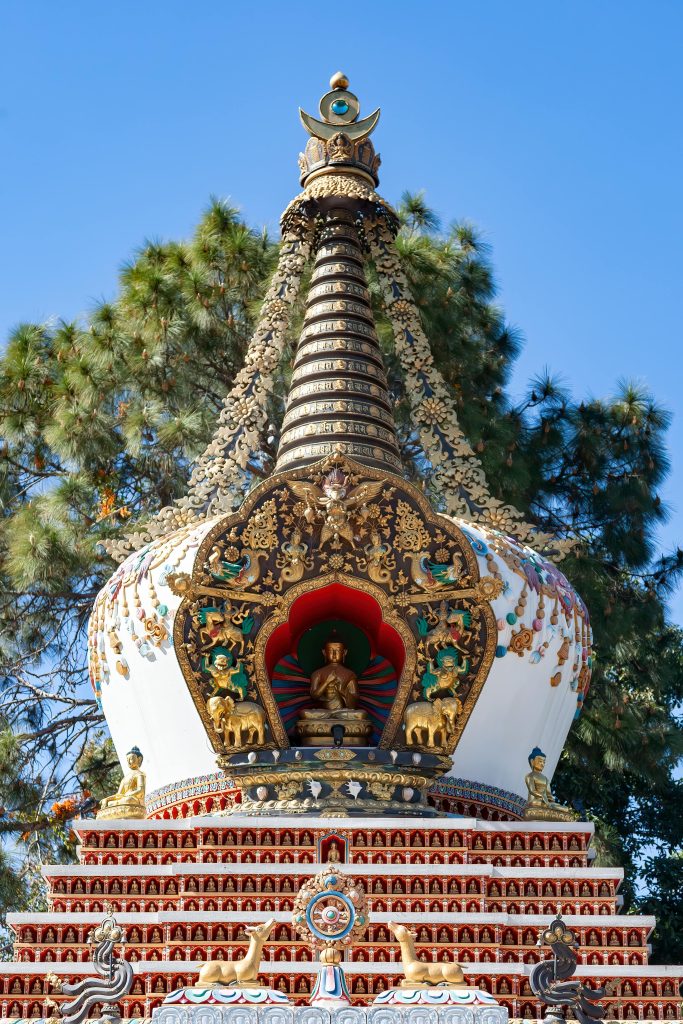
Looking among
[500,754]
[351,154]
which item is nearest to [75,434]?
[351,154]

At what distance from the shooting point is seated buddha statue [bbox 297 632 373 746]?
51.7ft

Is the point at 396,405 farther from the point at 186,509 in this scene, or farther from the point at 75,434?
the point at 186,509

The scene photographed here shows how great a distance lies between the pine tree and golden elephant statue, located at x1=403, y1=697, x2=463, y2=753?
8.54m

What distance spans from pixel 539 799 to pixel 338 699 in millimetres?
2223

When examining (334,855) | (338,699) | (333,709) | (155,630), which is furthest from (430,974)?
(155,630)

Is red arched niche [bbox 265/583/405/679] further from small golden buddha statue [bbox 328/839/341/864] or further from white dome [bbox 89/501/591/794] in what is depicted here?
small golden buddha statue [bbox 328/839/341/864]

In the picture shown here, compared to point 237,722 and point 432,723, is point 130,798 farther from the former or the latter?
point 432,723

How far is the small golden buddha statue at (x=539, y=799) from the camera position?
15352 millimetres

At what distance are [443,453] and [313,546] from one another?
9.49 feet

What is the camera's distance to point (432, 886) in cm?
1318

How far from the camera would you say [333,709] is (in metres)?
16.0

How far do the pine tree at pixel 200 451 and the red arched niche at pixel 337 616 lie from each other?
277 inches

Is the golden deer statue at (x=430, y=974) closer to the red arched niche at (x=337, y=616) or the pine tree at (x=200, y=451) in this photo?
the red arched niche at (x=337, y=616)

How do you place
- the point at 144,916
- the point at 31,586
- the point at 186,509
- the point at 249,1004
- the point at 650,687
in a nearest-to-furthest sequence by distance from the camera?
the point at 249,1004 < the point at 144,916 < the point at 186,509 < the point at 31,586 < the point at 650,687
